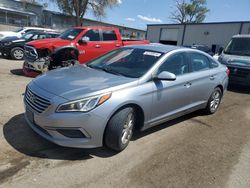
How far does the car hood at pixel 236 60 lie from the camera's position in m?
9.02

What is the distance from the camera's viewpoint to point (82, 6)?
35.2 m

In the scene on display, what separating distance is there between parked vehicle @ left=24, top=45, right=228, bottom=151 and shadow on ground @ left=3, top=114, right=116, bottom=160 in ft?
0.87

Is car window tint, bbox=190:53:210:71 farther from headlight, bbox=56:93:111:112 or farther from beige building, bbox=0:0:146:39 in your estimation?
beige building, bbox=0:0:146:39

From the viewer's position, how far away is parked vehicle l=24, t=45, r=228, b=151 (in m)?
3.26

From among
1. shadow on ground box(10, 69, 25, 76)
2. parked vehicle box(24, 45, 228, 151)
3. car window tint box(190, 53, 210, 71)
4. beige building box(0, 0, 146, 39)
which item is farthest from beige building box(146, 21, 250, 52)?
parked vehicle box(24, 45, 228, 151)

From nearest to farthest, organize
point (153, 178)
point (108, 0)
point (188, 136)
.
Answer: point (153, 178) → point (188, 136) → point (108, 0)

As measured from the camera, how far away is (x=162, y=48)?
15.9ft

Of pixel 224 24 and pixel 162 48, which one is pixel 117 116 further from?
pixel 224 24

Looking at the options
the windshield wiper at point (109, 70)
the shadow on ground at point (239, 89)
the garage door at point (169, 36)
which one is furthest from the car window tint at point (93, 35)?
the garage door at point (169, 36)

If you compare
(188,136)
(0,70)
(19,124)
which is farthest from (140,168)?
(0,70)

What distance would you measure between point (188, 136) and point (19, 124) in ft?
10.1

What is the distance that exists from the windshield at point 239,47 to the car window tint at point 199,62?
489 centimetres

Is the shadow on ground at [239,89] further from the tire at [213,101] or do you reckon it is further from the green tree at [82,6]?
the green tree at [82,6]

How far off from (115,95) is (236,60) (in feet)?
24.1
